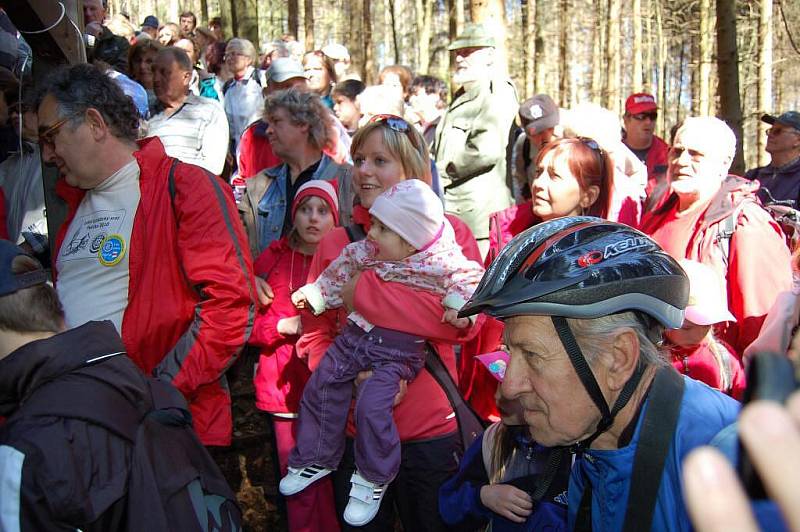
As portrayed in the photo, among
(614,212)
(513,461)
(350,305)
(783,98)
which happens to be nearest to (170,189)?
(350,305)

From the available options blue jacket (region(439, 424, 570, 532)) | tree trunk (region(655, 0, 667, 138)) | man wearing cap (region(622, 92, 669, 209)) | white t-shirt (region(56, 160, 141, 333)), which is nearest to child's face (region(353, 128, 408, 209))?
white t-shirt (region(56, 160, 141, 333))

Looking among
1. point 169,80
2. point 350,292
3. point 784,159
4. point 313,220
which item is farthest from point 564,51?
point 350,292

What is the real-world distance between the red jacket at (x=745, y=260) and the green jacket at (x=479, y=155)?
2.54 metres

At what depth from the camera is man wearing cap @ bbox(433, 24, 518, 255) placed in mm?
5844

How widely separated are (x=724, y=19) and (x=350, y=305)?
21.5ft

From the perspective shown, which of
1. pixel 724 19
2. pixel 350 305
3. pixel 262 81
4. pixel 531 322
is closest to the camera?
pixel 531 322

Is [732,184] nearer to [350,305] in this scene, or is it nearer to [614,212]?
[614,212]

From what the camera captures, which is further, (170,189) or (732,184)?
(732,184)

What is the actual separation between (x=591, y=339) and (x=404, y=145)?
207 cm

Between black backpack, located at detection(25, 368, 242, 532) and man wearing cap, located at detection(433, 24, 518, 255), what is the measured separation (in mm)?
3899

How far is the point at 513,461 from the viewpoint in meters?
2.36

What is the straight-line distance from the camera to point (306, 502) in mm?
3529

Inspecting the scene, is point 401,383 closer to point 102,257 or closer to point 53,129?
point 102,257

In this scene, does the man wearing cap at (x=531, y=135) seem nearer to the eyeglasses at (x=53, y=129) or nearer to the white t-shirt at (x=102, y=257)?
the white t-shirt at (x=102, y=257)
